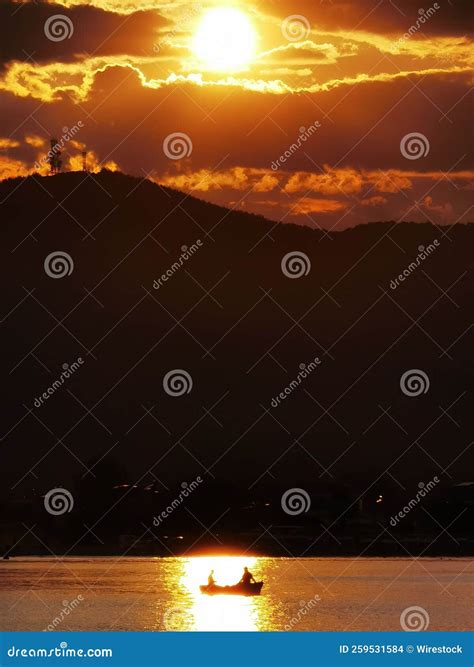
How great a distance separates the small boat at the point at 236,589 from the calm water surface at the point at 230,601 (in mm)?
1061

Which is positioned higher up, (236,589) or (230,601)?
(230,601)

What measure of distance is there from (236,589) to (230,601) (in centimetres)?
794

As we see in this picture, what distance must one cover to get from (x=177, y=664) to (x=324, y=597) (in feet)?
265

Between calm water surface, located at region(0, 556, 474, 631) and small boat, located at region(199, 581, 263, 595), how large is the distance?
106 cm

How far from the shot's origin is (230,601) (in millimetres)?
127500

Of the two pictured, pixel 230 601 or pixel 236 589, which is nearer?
pixel 236 589

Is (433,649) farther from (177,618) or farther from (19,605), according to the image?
(19,605)

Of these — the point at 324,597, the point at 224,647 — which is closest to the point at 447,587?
the point at 324,597

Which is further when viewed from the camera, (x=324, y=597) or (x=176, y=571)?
(x=176, y=571)

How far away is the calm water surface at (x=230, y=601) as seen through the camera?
322 feet

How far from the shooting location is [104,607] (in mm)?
113438

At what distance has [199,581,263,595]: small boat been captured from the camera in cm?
11888

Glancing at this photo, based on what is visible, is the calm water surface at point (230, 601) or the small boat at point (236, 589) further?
the small boat at point (236, 589)

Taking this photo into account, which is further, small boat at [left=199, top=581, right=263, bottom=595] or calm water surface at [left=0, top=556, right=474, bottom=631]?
small boat at [left=199, top=581, right=263, bottom=595]
